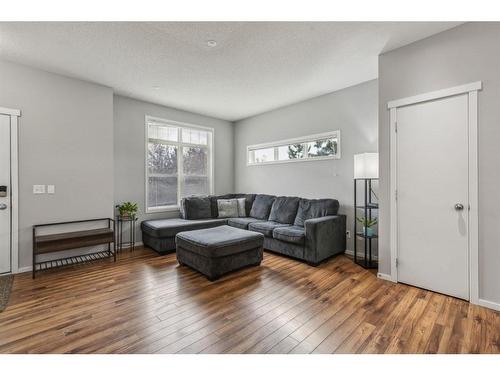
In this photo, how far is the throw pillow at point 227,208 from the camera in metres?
4.84

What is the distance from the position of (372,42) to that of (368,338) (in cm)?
280

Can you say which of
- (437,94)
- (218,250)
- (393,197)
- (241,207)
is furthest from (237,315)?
(241,207)

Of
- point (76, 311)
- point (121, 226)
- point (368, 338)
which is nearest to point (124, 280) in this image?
point (76, 311)

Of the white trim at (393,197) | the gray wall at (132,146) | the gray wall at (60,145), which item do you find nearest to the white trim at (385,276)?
the white trim at (393,197)

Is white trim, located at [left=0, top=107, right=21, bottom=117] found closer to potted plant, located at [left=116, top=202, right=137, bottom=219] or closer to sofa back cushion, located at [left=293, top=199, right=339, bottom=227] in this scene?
potted plant, located at [left=116, top=202, right=137, bottom=219]

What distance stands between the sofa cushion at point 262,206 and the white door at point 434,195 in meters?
2.35

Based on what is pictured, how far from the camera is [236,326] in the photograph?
6.15 ft

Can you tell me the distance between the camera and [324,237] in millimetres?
3377

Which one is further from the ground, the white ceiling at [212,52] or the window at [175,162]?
the white ceiling at [212,52]

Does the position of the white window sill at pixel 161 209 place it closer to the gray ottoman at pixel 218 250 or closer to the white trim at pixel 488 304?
the gray ottoman at pixel 218 250

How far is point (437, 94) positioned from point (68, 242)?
15.2 feet

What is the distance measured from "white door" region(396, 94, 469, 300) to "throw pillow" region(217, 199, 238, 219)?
3.00m

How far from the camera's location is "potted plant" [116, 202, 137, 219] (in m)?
4.00

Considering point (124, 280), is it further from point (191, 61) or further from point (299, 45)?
point (299, 45)
